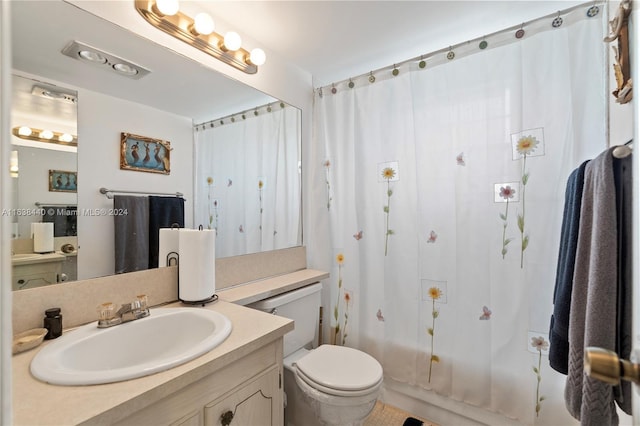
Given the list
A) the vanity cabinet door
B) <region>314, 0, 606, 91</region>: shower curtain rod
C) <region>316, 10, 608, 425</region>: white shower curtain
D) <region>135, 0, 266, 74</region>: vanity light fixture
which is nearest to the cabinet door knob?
the vanity cabinet door

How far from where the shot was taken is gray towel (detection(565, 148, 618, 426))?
719 millimetres

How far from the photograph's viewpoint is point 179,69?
4.48ft

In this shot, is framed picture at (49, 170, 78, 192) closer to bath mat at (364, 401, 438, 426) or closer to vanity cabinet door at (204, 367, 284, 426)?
vanity cabinet door at (204, 367, 284, 426)

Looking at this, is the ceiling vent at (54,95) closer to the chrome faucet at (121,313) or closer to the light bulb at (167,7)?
the light bulb at (167,7)

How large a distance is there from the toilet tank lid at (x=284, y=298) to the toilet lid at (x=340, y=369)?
12.0 inches

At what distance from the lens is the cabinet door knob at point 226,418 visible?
87cm

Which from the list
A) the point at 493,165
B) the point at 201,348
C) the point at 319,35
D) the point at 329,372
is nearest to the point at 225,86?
the point at 319,35

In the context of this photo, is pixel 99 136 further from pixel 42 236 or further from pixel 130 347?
pixel 130 347

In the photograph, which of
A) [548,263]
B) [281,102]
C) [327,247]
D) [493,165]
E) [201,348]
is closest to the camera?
[201,348]

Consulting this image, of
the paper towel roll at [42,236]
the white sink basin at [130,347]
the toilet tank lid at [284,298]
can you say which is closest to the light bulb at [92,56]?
the paper towel roll at [42,236]

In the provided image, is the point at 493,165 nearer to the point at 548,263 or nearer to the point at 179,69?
the point at 548,263

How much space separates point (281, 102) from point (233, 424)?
5.58 feet

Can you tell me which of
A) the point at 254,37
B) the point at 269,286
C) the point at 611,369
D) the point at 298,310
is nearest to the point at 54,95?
the point at 254,37

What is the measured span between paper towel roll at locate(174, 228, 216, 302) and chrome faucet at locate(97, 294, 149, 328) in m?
0.17
